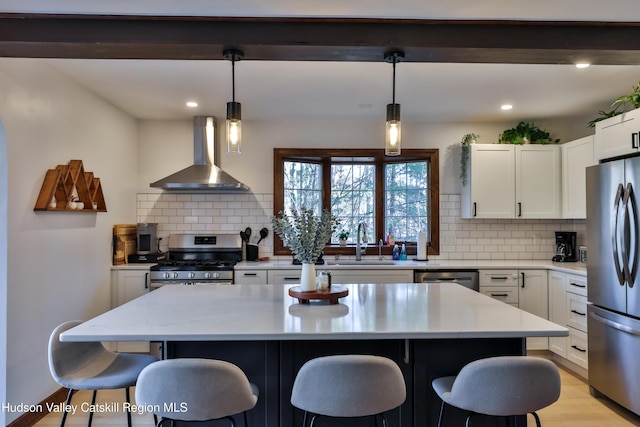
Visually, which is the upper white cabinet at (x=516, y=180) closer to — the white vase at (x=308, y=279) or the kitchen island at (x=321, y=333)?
the kitchen island at (x=321, y=333)

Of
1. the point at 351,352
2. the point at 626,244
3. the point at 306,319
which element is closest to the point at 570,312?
the point at 626,244

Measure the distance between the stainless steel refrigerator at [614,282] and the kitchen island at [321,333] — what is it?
4.15ft

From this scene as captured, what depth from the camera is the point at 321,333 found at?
1.66 m

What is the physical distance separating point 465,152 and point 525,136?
0.63 meters

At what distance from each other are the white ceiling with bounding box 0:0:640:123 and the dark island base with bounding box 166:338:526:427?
1.68 m

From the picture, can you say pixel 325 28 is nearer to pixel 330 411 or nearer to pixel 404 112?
pixel 330 411

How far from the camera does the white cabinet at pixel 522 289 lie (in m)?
3.87

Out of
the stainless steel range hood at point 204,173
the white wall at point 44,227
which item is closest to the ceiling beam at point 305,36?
the white wall at point 44,227

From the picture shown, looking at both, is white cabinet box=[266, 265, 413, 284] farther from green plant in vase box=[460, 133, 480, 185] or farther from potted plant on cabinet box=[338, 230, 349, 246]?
green plant in vase box=[460, 133, 480, 185]

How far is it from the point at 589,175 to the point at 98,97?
431 centimetres

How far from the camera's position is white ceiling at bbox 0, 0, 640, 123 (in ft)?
6.34

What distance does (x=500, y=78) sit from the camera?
3164 millimetres

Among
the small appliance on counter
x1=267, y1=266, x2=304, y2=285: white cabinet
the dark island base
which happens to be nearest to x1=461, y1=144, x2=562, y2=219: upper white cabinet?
x1=267, y1=266, x2=304, y2=285: white cabinet

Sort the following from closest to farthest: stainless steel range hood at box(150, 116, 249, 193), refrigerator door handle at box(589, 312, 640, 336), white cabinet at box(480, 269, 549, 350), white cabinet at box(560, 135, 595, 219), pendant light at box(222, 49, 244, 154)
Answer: pendant light at box(222, 49, 244, 154) < refrigerator door handle at box(589, 312, 640, 336) < white cabinet at box(560, 135, 595, 219) < white cabinet at box(480, 269, 549, 350) < stainless steel range hood at box(150, 116, 249, 193)
